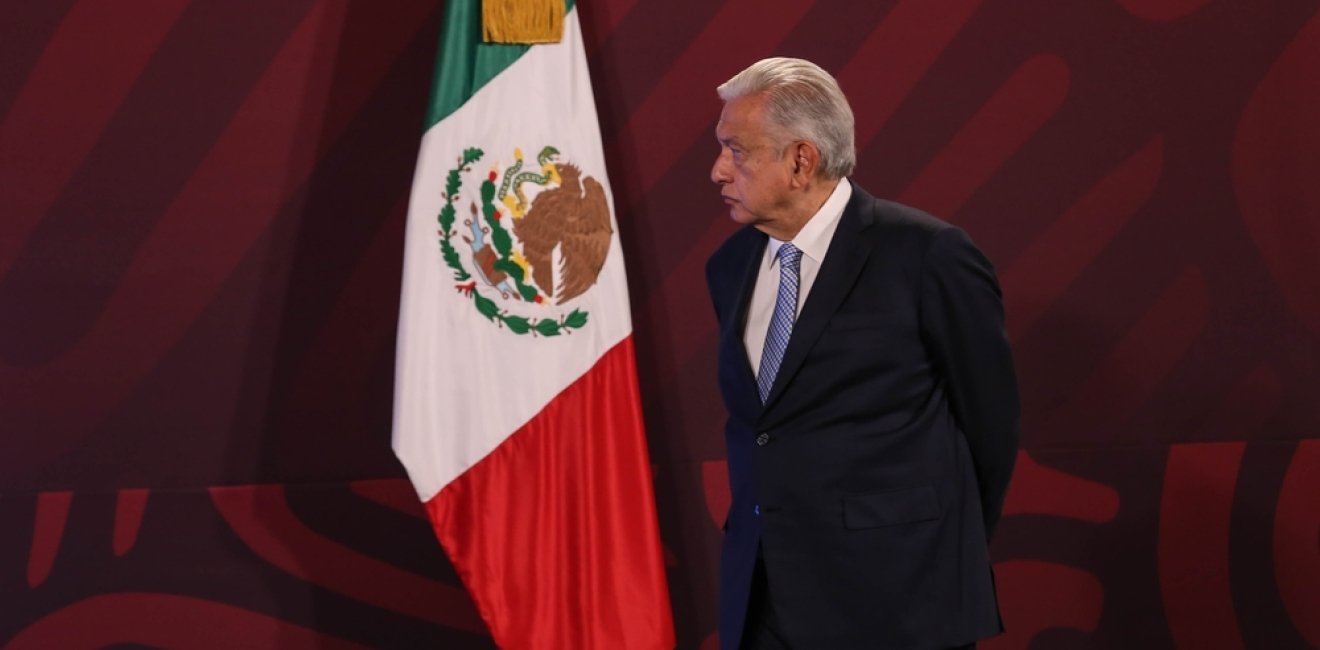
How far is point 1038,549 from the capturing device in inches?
128

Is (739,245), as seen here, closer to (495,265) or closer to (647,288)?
(495,265)

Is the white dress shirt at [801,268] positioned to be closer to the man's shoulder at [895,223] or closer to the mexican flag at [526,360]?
the man's shoulder at [895,223]

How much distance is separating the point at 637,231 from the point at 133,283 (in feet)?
→ 3.84

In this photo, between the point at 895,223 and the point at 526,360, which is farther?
the point at 526,360

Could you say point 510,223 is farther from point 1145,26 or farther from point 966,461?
point 1145,26

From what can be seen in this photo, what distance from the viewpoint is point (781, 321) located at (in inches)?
75.3

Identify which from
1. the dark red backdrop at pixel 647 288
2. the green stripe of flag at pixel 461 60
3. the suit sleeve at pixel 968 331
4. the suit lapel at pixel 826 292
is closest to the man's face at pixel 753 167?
the suit lapel at pixel 826 292

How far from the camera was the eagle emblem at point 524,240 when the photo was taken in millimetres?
A: 2744

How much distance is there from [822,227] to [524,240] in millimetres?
983

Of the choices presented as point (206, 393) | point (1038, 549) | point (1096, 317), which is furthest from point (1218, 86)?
point (206, 393)

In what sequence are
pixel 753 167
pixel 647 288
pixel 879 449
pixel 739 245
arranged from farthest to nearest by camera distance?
pixel 647 288
pixel 739 245
pixel 753 167
pixel 879 449

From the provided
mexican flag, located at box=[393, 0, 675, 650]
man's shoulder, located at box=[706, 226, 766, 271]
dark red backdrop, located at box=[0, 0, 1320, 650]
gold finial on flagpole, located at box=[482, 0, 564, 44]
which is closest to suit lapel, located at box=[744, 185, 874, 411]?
man's shoulder, located at box=[706, 226, 766, 271]

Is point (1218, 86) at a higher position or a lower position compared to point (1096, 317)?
higher

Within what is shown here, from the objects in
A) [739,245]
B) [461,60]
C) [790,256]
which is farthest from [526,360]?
[790,256]
